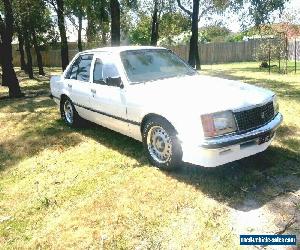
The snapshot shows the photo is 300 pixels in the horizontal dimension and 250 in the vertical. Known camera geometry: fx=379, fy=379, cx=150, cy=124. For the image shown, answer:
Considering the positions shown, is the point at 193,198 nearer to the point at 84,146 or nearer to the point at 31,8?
the point at 84,146

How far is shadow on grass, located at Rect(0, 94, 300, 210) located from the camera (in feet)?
15.9

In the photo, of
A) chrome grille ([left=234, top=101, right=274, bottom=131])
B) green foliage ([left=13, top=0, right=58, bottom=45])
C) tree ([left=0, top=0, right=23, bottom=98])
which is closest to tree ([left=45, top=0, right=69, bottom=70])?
green foliage ([left=13, top=0, right=58, bottom=45])

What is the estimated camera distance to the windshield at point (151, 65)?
6.16 metres

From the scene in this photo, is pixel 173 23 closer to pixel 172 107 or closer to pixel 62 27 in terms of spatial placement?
pixel 62 27

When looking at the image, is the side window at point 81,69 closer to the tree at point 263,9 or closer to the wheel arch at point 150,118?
the wheel arch at point 150,118

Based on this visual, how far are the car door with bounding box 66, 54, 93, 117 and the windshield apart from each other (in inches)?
43.3

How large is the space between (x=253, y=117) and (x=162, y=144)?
1335 millimetres

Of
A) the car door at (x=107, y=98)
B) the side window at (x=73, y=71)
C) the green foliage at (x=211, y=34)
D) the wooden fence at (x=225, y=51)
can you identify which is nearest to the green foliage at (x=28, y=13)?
the side window at (x=73, y=71)

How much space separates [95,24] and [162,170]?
3156 cm

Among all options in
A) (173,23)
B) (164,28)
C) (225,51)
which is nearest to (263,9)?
(225,51)

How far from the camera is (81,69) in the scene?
755 cm

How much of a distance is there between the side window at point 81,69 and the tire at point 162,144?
2.20 metres

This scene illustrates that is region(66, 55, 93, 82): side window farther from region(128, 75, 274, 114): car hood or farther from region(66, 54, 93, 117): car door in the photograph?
region(128, 75, 274, 114): car hood

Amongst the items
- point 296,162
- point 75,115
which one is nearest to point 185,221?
point 296,162
